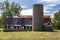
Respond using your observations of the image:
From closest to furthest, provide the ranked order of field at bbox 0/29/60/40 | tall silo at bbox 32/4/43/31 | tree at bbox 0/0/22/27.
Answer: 1. field at bbox 0/29/60/40
2. tall silo at bbox 32/4/43/31
3. tree at bbox 0/0/22/27

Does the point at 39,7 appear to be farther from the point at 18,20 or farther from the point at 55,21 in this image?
the point at 55,21

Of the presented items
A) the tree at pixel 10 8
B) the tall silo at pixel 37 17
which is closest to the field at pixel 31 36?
the tall silo at pixel 37 17

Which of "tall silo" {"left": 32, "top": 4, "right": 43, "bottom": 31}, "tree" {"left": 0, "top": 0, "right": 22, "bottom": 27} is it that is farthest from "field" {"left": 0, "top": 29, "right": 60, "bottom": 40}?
"tree" {"left": 0, "top": 0, "right": 22, "bottom": 27}

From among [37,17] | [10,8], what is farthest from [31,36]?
[10,8]

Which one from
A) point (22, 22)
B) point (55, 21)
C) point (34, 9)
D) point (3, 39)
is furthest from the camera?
point (55, 21)

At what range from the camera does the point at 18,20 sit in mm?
87625

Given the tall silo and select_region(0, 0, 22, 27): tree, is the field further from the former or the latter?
select_region(0, 0, 22, 27): tree

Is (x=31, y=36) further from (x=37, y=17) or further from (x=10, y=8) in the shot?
(x=10, y=8)

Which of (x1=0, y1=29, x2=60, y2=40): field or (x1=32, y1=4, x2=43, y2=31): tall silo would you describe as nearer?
(x1=0, y1=29, x2=60, y2=40): field

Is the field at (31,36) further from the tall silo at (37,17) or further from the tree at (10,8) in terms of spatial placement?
the tree at (10,8)

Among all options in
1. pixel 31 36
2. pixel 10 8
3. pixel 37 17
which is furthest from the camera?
pixel 10 8

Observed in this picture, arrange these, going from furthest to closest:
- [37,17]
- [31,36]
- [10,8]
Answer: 1. [10,8]
2. [37,17]
3. [31,36]

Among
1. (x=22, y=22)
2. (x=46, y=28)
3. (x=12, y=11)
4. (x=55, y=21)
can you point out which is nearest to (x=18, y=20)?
(x=22, y=22)

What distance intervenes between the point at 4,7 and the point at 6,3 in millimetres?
1993
